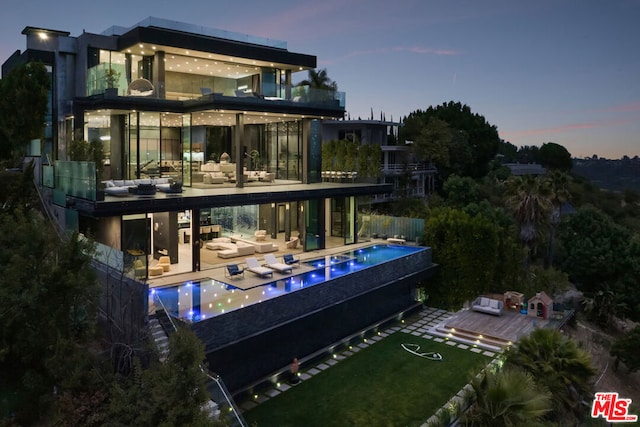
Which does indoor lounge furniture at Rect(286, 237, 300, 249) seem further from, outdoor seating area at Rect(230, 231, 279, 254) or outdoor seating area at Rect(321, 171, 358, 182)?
outdoor seating area at Rect(321, 171, 358, 182)

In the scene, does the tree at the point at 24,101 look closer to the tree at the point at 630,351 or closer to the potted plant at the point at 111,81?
the potted plant at the point at 111,81

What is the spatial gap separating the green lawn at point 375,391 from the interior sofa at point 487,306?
420 cm

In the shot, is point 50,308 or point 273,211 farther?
point 273,211

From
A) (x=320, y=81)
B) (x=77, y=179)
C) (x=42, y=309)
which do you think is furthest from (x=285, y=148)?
(x=320, y=81)

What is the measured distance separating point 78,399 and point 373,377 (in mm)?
8972

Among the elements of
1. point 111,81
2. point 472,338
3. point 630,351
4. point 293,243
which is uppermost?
point 111,81

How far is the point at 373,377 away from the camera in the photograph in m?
16.0

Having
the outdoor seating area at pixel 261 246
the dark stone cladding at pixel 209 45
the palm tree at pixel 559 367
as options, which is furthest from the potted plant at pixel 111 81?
the palm tree at pixel 559 367

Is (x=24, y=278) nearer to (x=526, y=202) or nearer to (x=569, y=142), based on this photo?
(x=526, y=202)

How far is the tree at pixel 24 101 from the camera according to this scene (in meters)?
22.3

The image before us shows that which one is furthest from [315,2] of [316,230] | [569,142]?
[569,142]

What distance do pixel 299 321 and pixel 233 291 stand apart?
2418 millimetres

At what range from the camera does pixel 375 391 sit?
15078mm

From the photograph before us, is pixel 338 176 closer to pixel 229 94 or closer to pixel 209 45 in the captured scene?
pixel 229 94
